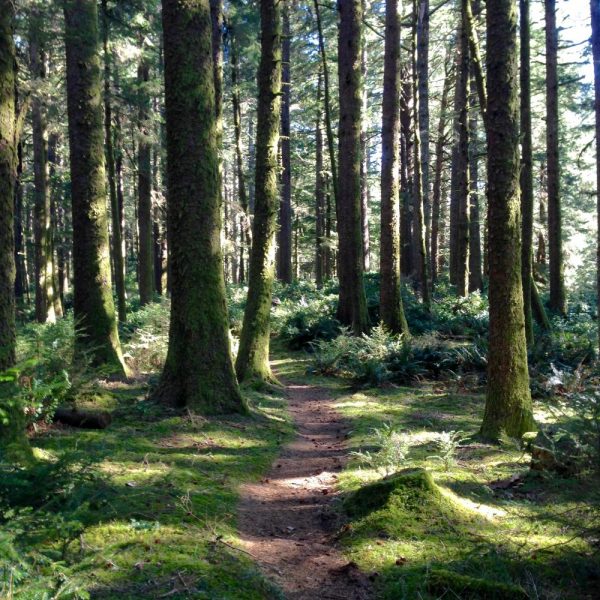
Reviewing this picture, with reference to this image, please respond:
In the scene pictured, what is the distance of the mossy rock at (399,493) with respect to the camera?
513 centimetres

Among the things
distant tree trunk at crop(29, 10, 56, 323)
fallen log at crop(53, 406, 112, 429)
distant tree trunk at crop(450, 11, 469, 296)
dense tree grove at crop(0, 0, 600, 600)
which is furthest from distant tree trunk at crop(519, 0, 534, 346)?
distant tree trunk at crop(29, 10, 56, 323)

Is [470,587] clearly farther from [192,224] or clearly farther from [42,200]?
[42,200]

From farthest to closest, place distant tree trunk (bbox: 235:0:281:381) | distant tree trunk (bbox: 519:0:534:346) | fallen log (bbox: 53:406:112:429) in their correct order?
distant tree trunk (bbox: 519:0:534:346) → distant tree trunk (bbox: 235:0:281:381) → fallen log (bbox: 53:406:112:429)

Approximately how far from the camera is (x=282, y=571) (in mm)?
4371

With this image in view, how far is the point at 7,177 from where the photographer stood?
503cm

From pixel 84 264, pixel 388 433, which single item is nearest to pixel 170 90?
pixel 84 264

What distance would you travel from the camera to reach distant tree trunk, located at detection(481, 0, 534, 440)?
720cm

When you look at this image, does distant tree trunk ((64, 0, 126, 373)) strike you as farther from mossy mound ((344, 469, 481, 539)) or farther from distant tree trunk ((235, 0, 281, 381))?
mossy mound ((344, 469, 481, 539))

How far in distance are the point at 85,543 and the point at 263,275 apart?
7.45m

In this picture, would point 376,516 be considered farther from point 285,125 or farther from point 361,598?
point 285,125

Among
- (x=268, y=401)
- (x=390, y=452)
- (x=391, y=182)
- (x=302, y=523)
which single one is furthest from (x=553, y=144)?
(x=302, y=523)

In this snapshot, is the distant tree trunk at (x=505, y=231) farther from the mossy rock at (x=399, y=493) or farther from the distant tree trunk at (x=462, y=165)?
the distant tree trunk at (x=462, y=165)

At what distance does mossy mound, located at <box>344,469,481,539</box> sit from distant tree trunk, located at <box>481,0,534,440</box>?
2.51m

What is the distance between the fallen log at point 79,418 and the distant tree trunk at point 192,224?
107 cm
